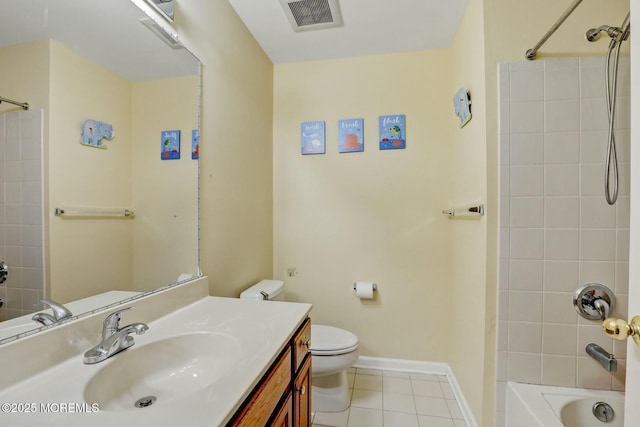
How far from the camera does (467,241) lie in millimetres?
1611

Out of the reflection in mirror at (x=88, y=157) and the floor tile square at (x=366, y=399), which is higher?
the reflection in mirror at (x=88, y=157)

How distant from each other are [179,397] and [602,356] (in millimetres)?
1667

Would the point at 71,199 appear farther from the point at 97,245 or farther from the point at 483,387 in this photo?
the point at 483,387

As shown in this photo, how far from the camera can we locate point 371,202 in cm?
209

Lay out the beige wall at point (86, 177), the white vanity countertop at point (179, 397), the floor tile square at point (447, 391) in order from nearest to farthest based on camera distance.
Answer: the white vanity countertop at point (179, 397), the beige wall at point (86, 177), the floor tile square at point (447, 391)

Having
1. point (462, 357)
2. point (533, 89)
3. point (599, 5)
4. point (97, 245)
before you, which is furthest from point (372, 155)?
point (97, 245)

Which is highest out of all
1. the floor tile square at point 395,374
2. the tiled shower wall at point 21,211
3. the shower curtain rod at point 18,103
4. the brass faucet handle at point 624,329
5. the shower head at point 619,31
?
the shower head at point 619,31

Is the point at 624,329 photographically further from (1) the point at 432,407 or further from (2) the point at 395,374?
(2) the point at 395,374

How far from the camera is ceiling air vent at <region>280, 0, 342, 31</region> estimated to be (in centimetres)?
157

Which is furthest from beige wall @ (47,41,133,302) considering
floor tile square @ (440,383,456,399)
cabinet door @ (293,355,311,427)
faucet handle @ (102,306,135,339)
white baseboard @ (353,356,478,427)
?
floor tile square @ (440,383,456,399)

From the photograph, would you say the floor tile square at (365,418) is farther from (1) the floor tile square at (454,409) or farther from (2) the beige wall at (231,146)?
(2) the beige wall at (231,146)

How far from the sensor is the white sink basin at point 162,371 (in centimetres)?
69

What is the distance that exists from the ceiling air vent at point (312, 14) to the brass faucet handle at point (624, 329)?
1.83m

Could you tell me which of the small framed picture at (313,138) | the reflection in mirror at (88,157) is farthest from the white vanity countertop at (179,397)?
the small framed picture at (313,138)
